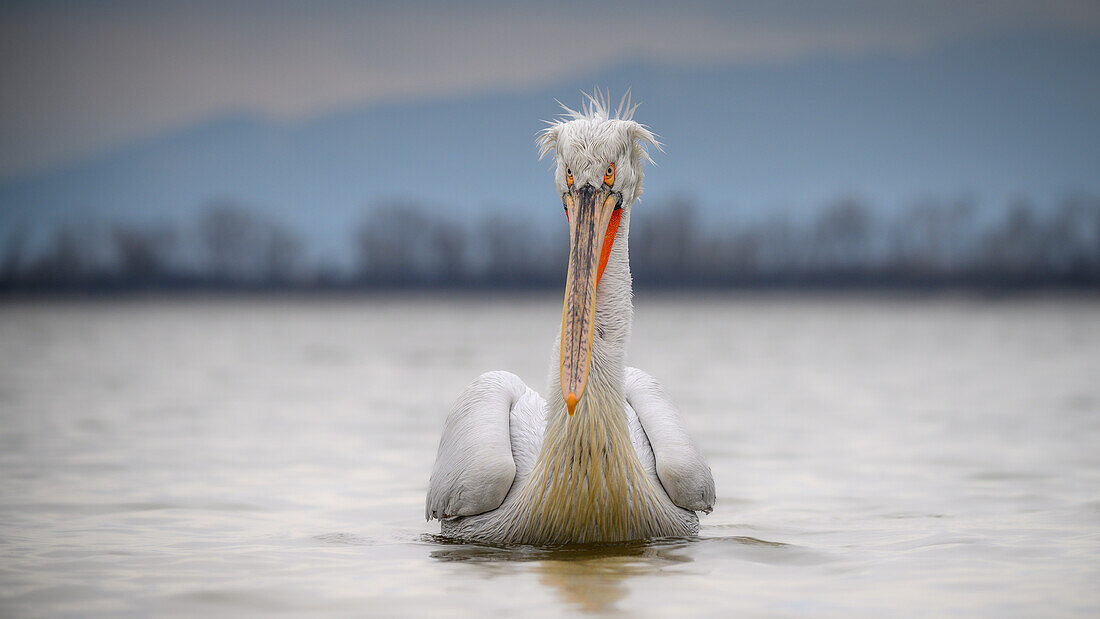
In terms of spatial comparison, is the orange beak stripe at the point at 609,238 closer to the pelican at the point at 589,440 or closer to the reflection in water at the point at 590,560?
the pelican at the point at 589,440

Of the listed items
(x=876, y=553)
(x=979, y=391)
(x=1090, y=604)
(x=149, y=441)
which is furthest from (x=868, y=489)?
(x=979, y=391)

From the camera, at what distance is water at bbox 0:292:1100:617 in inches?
193

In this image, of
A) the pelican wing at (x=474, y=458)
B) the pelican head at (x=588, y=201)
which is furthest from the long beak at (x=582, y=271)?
the pelican wing at (x=474, y=458)

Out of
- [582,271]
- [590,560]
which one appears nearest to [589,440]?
[590,560]

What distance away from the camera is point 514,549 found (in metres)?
5.65

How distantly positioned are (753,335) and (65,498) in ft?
96.6

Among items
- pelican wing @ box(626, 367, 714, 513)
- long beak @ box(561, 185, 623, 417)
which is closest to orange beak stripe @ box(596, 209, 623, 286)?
long beak @ box(561, 185, 623, 417)

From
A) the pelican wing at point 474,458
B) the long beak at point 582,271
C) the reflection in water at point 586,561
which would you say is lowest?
the reflection in water at point 586,561

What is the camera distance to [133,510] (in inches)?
279

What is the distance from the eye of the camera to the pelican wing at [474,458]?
5.73 meters

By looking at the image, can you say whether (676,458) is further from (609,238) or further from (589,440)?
(609,238)

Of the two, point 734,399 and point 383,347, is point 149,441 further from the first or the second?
point 383,347

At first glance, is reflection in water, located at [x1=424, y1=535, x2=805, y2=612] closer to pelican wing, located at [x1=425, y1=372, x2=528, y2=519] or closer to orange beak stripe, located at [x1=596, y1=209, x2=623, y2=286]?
pelican wing, located at [x1=425, y1=372, x2=528, y2=519]

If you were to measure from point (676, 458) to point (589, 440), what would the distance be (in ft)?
2.01
